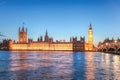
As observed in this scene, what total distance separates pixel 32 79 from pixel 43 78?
3.82 feet

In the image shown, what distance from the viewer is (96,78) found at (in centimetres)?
2753

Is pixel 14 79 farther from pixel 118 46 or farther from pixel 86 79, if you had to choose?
pixel 118 46

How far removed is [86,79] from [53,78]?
305 centimetres

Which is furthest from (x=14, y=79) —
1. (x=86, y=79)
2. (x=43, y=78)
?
(x=86, y=79)

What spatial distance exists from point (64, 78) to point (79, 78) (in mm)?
1385

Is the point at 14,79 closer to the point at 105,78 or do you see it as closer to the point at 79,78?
the point at 79,78

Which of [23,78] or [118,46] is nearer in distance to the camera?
[23,78]

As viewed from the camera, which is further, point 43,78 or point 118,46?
point 118,46

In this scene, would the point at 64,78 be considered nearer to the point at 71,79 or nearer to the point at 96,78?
the point at 71,79

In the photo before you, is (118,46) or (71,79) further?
(118,46)

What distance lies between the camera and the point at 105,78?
27.7 meters

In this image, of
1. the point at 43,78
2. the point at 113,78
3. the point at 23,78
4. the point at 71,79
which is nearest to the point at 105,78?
the point at 113,78

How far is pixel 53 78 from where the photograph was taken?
90.6 ft

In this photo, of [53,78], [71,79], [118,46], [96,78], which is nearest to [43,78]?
[53,78]
